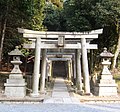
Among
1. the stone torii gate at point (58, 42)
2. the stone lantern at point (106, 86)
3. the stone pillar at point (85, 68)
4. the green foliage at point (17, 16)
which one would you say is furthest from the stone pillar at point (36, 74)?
the green foliage at point (17, 16)

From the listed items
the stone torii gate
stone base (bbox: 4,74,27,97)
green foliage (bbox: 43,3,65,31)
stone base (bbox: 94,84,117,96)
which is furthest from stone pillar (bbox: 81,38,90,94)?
green foliage (bbox: 43,3,65,31)

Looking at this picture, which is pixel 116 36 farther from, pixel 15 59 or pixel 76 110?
pixel 76 110

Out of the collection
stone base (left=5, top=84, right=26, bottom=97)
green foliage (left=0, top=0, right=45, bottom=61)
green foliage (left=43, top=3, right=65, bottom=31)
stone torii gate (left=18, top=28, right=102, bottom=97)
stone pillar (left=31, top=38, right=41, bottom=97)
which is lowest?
stone base (left=5, top=84, right=26, bottom=97)

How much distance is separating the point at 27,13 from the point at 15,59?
534 centimetres

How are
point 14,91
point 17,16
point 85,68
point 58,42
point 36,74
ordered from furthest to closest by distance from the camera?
point 17,16, point 85,68, point 58,42, point 14,91, point 36,74

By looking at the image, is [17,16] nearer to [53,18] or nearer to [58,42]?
[58,42]

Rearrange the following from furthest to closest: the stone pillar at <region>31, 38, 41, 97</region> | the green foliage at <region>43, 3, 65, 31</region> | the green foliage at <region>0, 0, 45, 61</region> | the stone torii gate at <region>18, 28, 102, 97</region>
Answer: the green foliage at <region>43, 3, 65, 31</region> < the green foliage at <region>0, 0, 45, 61</region> < the stone torii gate at <region>18, 28, 102, 97</region> < the stone pillar at <region>31, 38, 41, 97</region>

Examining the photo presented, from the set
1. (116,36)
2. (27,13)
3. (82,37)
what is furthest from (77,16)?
(82,37)

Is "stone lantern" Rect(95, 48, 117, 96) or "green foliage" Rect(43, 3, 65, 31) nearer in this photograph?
"stone lantern" Rect(95, 48, 117, 96)

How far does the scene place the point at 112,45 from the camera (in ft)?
95.1

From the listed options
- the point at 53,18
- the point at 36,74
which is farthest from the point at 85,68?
the point at 53,18

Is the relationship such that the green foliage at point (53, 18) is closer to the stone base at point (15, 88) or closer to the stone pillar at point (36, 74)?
the stone pillar at point (36, 74)

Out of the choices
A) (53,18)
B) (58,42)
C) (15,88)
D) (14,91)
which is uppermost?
(53,18)

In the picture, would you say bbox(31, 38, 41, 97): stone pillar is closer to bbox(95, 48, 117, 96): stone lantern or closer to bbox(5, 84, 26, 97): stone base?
bbox(5, 84, 26, 97): stone base
